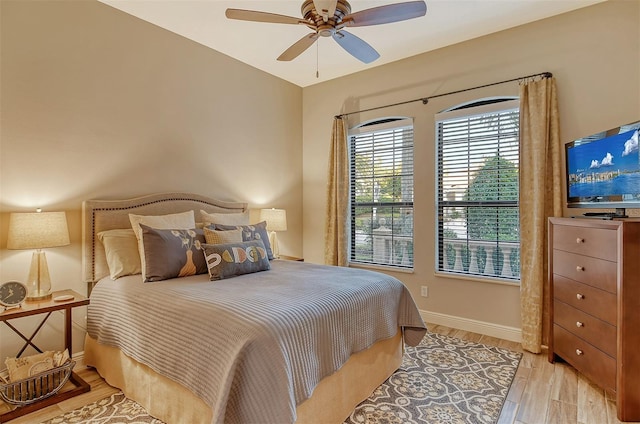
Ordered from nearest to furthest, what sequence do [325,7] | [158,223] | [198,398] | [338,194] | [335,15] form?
[198,398]
[325,7]
[335,15]
[158,223]
[338,194]

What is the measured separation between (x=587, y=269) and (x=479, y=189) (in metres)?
1.27

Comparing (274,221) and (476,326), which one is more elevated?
(274,221)

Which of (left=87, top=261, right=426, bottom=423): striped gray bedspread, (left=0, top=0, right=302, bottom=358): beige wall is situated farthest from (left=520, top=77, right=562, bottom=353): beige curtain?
(left=0, top=0, right=302, bottom=358): beige wall

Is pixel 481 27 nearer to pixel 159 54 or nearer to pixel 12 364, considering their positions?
pixel 159 54

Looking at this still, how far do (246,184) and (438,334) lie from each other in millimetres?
2655

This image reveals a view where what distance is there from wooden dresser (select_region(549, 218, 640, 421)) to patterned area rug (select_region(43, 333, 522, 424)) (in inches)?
19.2

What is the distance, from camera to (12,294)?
2.13 metres

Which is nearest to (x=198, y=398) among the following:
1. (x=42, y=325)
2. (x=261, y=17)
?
(x=42, y=325)

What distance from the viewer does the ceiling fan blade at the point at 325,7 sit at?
6.51 feet

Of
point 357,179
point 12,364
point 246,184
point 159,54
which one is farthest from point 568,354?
point 159,54

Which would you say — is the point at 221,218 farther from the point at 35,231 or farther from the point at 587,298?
the point at 587,298

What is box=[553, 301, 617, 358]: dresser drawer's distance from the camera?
6.86 ft

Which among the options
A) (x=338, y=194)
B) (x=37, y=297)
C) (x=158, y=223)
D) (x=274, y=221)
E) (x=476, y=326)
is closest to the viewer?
(x=37, y=297)

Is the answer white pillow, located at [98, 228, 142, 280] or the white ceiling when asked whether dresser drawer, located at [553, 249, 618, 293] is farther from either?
white pillow, located at [98, 228, 142, 280]
